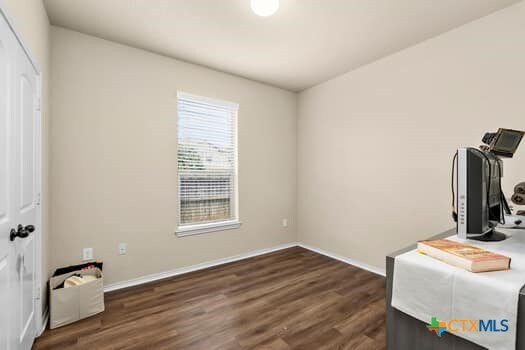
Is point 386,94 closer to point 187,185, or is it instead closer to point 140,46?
point 187,185

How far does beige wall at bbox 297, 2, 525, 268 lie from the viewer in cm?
214

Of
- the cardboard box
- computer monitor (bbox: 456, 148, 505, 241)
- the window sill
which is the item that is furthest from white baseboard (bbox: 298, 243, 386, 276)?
the cardboard box

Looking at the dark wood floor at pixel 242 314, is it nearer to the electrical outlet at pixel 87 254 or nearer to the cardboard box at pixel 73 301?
the cardboard box at pixel 73 301

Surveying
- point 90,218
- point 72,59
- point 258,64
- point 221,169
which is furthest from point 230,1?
point 90,218

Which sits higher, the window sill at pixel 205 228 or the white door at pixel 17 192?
the white door at pixel 17 192

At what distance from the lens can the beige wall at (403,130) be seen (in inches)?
84.3

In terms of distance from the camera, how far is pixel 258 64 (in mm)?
3162

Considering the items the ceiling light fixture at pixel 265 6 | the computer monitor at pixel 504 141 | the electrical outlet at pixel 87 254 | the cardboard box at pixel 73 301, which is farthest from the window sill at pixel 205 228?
the computer monitor at pixel 504 141

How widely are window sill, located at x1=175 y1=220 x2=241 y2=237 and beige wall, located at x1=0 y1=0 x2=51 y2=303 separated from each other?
1.24m

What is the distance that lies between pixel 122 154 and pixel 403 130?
3150mm

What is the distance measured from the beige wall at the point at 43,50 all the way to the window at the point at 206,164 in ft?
4.04

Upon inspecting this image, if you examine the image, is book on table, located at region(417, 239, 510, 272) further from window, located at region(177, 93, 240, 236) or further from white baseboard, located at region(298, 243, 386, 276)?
window, located at region(177, 93, 240, 236)

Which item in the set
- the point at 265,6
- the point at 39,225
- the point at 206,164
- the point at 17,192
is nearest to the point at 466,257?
the point at 265,6

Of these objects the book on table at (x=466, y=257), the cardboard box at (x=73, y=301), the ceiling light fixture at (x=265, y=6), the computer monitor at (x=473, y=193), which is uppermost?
the ceiling light fixture at (x=265, y=6)
